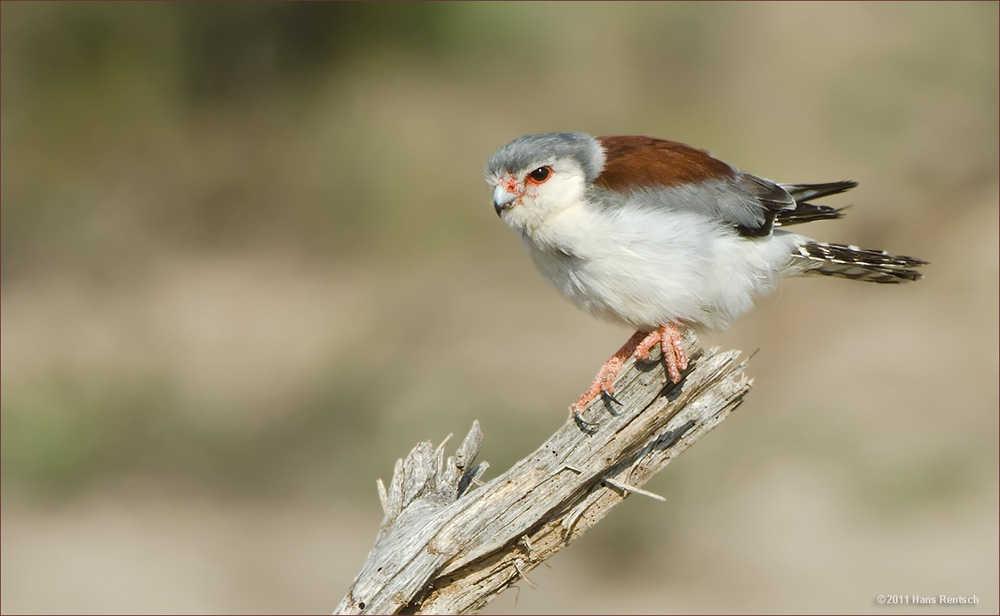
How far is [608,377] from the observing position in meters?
3.76

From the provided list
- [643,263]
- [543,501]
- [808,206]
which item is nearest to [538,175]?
Result: [643,263]

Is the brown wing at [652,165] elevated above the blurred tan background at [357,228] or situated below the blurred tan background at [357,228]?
below

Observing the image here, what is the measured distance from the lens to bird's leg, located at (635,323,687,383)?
11.4 feet

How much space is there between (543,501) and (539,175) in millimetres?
1506

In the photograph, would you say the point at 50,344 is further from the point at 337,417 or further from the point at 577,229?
the point at 577,229

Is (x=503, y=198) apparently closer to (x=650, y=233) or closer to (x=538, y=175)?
(x=538, y=175)

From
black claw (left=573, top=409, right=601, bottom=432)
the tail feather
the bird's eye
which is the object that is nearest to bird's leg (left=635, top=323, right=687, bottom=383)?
black claw (left=573, top=409, right=601, bottom=432)

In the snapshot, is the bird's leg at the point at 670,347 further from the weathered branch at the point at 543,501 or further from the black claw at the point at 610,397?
the black claw at the point at 610,397

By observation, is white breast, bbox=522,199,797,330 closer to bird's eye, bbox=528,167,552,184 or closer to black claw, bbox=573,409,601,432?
bird's eye, bbox=528,167,552,184

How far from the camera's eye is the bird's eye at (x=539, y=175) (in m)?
4.18

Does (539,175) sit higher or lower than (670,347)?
higher

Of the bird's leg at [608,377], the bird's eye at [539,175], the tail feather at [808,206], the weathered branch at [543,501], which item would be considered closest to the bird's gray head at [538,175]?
the bird's eye at [539,175]

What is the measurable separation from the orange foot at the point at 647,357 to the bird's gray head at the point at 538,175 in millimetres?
708

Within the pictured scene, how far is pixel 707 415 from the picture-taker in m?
3.49
